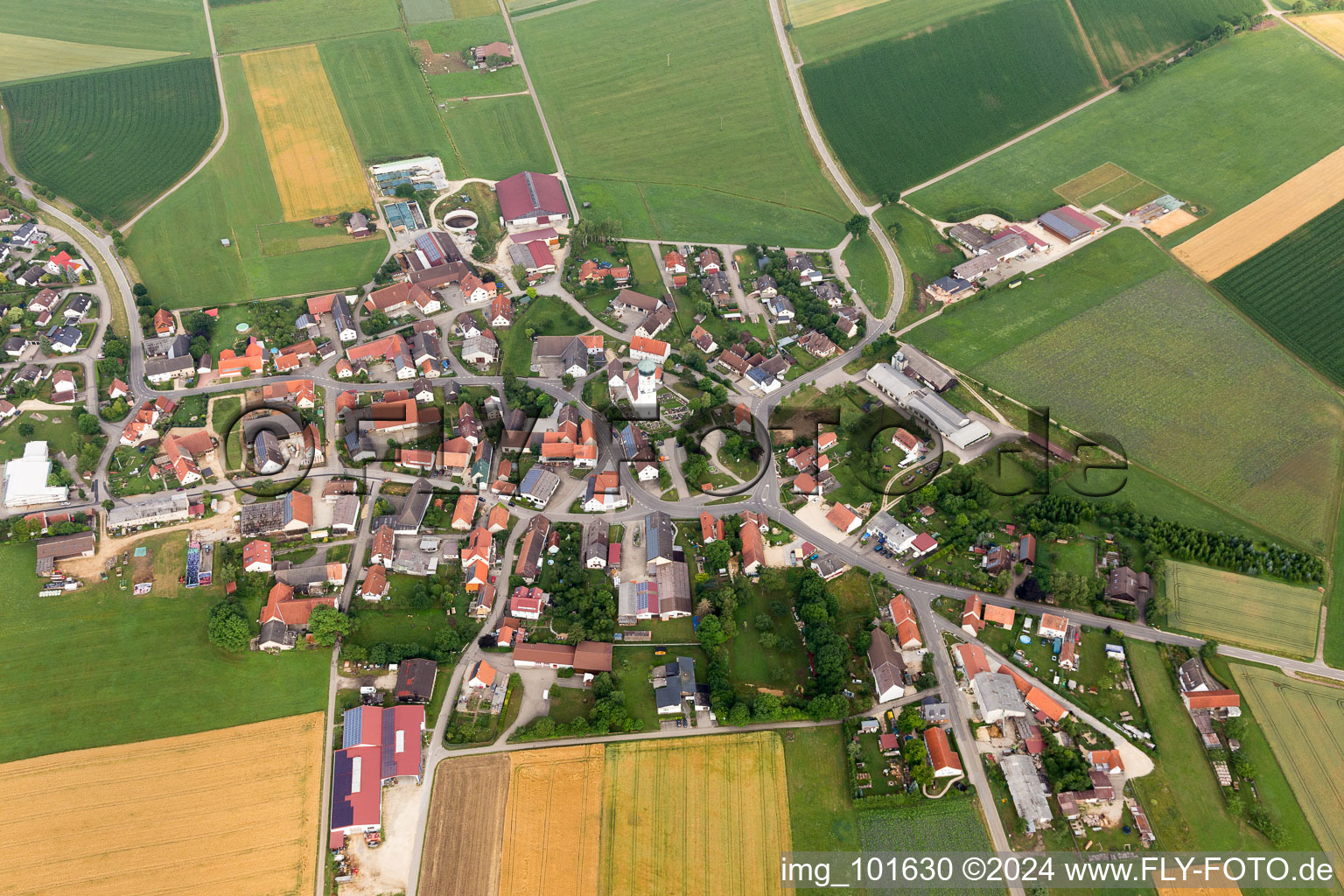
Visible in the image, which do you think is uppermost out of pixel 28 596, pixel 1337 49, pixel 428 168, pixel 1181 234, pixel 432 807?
pixel 1337 49

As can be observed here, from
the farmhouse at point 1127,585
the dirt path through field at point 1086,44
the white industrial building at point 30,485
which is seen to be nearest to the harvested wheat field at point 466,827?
the white industrial building at point 30,485

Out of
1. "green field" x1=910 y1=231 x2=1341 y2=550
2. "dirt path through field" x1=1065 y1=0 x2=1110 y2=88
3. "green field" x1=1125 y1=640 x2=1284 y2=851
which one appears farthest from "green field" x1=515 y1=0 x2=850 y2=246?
"green field" x1=1125 y1=640 x2=1284 y2=851

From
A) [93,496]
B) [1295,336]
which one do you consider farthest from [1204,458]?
[93,496]

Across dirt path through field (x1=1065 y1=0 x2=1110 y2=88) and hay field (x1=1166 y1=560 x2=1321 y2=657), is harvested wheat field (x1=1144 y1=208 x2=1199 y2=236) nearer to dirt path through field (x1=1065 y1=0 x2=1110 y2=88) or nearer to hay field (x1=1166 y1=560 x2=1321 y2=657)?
dirt path through field (x1=1065 y1=0 x2=1110 y2=88)

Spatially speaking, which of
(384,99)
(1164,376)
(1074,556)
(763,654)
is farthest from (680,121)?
(763,654)

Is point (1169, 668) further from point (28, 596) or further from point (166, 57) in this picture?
point (166, 57)

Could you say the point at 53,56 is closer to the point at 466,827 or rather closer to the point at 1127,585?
the point at 466,827
